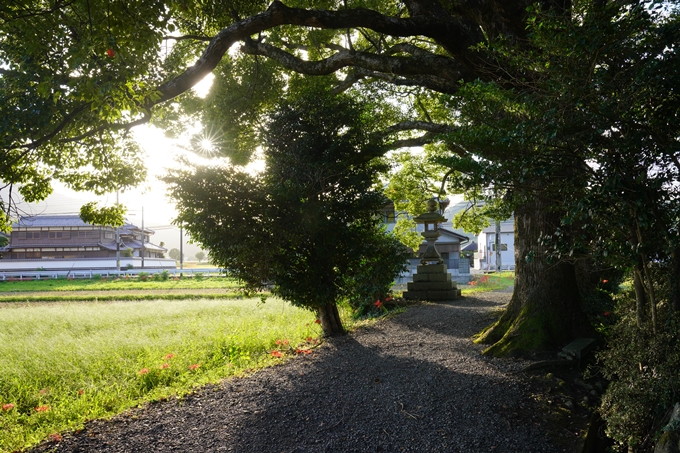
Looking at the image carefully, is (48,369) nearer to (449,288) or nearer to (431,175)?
(449,288)

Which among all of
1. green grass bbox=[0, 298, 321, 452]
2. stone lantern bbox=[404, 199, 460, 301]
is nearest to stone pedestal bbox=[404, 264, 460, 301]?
stone lantern bbox=[404, 199, 460, 301]

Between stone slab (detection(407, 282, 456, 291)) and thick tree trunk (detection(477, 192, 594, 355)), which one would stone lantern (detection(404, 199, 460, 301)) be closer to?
stone slab (detection(407, 282, 456, 291))

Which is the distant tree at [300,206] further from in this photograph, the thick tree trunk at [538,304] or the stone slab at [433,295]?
the stone slab at [433,295]

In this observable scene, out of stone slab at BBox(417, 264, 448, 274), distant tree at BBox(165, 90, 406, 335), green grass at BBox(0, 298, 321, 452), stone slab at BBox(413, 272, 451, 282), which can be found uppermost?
distant tree at BBox(165, 90, 406, 335)

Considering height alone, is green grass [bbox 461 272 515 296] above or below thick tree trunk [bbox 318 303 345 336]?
below

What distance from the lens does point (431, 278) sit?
45.7ft

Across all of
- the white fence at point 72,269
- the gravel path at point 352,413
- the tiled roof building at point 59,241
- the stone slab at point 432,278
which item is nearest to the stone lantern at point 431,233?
the stone slab at point 432,278

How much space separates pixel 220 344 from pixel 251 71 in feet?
20.3

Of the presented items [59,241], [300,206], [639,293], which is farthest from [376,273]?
[59,241]

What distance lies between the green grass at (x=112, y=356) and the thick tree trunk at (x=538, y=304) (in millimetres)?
3629

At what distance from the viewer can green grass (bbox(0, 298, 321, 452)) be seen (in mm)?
5281

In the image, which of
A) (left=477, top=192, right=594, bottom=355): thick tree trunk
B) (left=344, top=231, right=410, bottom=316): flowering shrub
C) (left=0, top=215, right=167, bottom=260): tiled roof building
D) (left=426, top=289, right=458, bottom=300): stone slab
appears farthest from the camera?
(left=0, top=215, right=167, bottom=260): tiled roof building

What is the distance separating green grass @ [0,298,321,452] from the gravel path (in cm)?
65

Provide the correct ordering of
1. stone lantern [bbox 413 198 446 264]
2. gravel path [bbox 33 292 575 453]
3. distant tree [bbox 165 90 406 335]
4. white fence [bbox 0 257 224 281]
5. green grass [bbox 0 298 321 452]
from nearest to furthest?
gravel path [bbox 33 292 575 453], green grass [bbox 0 298 321 452], distant tree [bbox 165 90 406 335], stone lantern [bbox 413 198 446 264], white fence [bbox 0 257 224 281]
